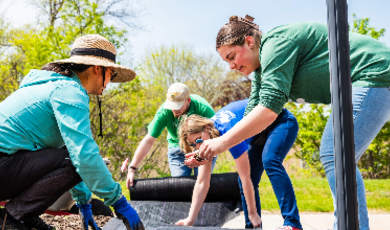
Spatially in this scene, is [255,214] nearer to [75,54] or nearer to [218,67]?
[75,54]

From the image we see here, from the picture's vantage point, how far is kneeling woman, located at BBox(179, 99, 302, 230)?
2.13 metres

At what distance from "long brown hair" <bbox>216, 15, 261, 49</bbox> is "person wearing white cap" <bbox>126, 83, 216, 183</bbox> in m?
1.28

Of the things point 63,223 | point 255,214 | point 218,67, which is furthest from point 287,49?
point 218,67

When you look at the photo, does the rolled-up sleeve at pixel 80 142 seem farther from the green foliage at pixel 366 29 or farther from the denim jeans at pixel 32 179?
the green foliage at pixel 366 29

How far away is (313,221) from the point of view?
3016 millimetres

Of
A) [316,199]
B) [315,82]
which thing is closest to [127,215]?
[315,82]

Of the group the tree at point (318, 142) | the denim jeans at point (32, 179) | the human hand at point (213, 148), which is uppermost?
the human hand at point (213, 148)

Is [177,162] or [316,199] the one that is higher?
[177,162]

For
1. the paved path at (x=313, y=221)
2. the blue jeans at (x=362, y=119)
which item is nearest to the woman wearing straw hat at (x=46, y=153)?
the blue jeans at (x=362, y=119)

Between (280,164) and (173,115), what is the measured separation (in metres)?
1.38

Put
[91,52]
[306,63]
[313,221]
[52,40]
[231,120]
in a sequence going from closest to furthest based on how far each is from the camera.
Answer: [306,63]
[91,52]
[231,120]
[313,221]
[52,40]

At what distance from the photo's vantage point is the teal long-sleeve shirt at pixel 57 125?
170 centimetres

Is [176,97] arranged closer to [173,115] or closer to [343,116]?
[173,115]

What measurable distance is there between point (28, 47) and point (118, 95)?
2.06m
